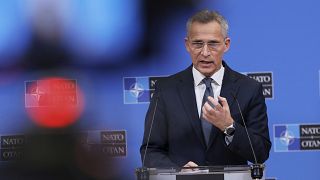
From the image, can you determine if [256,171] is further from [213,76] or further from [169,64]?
[169,64]

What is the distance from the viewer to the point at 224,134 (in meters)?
2.47

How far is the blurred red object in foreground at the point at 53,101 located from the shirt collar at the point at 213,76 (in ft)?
4.84

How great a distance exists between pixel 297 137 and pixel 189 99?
4.75 ft

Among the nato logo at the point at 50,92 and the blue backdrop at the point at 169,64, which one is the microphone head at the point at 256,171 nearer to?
the blue backdrop at the point at 169,64

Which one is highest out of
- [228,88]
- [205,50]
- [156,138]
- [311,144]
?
[205,50]

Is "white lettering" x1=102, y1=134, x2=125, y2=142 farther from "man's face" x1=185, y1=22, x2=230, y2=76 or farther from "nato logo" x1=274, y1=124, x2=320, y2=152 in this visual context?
"man's face" x1=185, y1=22, x2=230, y2=76

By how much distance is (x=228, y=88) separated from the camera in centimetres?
267

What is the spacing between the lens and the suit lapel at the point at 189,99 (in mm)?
2625

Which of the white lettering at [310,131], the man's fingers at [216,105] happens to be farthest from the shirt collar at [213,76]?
the white lettering at [310,131]

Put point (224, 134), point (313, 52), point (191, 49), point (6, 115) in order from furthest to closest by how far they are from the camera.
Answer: point (6, 115)
point (313, 52)
point (191, 49)
point (224, 134)

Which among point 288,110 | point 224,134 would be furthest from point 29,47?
point 224,134

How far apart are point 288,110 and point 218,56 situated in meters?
1.42

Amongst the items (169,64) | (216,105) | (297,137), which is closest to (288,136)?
(297,137)

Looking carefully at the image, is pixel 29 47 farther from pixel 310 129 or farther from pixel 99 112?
pixel 310 129
